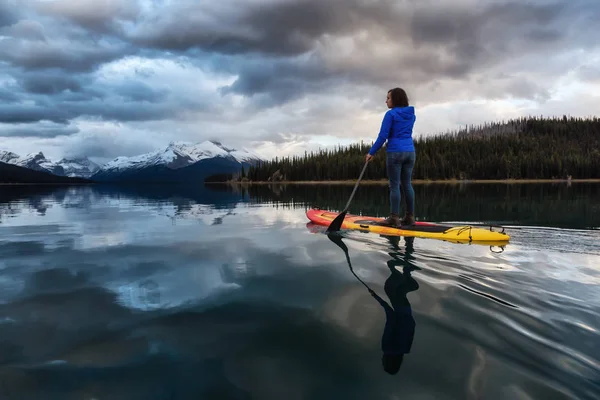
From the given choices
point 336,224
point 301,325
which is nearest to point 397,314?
point 301,325

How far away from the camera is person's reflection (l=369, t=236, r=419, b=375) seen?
4000 mm

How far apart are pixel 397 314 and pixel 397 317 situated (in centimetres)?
12

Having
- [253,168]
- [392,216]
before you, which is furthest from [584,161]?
[392,216]

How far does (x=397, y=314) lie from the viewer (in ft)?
16.8

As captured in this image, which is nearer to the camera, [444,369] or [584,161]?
[444,369]

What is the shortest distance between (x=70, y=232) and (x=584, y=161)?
649 feet

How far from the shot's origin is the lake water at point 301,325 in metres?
3.53

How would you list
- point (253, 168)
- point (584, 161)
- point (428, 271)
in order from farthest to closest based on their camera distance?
point (253, 168) → point (584, 161) → point (428, 271)

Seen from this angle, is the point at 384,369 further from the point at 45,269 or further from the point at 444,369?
the point at 45,269

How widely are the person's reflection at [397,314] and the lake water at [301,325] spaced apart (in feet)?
0.11

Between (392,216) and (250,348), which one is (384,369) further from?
(392,216)

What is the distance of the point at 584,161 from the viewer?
158m

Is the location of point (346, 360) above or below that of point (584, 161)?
below

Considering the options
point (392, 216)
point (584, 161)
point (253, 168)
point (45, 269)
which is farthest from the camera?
point (253, 168)
